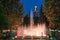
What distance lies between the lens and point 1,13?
18469mm

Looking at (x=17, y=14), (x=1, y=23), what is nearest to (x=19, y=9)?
(x=17, y=14)

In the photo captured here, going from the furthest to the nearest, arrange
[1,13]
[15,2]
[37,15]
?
[37,15], [15,2], [1,13]

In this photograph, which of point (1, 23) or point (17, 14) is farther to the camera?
point (17, 14)

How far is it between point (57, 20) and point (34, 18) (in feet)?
89.9

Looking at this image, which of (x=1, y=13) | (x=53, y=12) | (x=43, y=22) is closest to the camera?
(x=1, y=13)

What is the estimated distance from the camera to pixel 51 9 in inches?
1214

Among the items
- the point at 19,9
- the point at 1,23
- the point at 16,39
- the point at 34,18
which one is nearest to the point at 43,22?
the point at 34,18

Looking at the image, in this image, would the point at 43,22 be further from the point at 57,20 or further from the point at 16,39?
the point at 16,39

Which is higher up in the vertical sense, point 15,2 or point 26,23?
point 15,2

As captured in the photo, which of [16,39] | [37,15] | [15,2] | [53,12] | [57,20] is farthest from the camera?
[37,15]

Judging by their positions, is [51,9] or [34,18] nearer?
[51,9]

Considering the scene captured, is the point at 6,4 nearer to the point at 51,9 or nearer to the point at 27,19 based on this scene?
the point at 51,9

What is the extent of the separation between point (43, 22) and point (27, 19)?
16.1 feet

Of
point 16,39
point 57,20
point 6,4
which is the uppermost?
point 6,4
